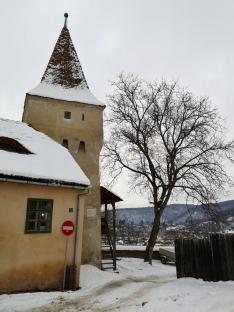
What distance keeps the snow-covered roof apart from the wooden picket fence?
11965 millimetres

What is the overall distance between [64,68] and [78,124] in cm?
560

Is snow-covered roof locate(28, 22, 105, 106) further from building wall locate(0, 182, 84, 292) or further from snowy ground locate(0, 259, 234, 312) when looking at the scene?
snowy ground locate(0, 259, 234, 312)

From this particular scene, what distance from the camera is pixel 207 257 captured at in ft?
35.9

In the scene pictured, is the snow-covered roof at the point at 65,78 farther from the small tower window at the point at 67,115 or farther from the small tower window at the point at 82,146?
the small tower window at the point at 82,146

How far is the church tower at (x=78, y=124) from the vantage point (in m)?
17.8

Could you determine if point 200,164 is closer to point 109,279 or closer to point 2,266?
point 109,279

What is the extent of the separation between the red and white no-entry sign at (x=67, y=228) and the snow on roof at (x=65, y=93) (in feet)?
33.1

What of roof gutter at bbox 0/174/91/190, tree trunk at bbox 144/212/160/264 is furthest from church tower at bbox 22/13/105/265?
roof gutter at bbox 0/174/91/190

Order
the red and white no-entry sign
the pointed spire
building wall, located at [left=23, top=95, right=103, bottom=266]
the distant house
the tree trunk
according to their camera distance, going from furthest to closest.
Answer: the pointed spire < the tree trunk < building wall, located at [left=23, top=95, right=103, bottom=266] < the red and white no-entry sign < the distant house

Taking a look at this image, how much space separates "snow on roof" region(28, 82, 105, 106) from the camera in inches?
776

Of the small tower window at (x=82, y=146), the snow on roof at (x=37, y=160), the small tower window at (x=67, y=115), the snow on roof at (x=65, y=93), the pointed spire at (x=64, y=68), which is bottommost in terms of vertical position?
the snow on roof at (x=37, y=160)

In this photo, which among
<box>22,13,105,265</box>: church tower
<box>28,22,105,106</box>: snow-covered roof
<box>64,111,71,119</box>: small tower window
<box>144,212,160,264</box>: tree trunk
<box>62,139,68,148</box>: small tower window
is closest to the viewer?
<box>22,13,105,265</box>: church tower

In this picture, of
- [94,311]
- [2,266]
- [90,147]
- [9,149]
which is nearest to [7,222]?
[2,266]

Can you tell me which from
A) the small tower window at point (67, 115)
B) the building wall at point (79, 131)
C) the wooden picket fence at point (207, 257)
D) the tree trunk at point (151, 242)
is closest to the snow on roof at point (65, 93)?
the building wall at point (79, 131)
